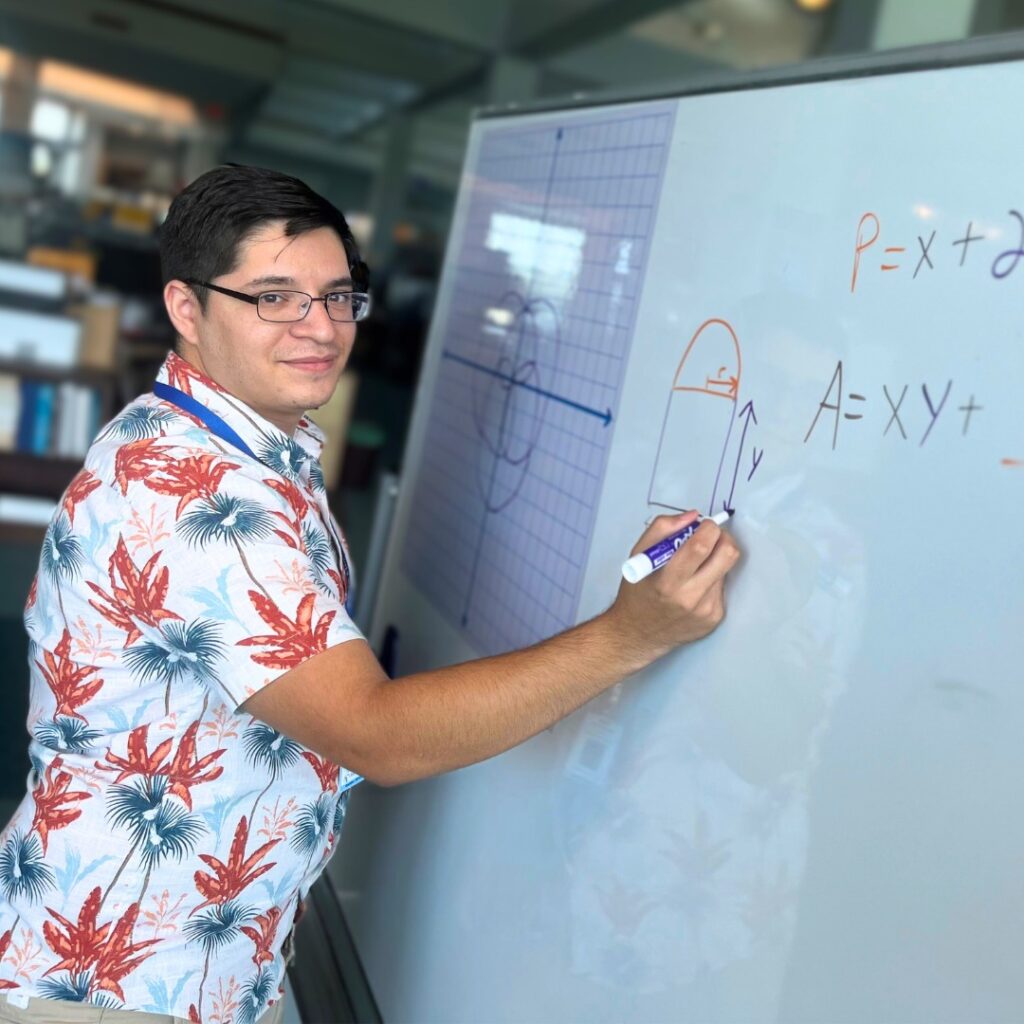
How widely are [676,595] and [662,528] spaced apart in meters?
0.08

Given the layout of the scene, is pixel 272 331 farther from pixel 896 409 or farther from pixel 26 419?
pixel 26 419

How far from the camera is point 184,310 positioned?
Answer: 1.29 meters

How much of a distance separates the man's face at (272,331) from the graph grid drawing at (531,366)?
32cm

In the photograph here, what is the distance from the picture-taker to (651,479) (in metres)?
1.22

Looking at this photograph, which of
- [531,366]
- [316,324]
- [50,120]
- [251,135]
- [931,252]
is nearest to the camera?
[931,252]

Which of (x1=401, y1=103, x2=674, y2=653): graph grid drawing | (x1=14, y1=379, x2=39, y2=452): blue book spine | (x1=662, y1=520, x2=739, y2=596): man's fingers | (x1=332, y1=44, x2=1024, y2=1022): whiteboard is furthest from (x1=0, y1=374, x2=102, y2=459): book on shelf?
(x1=662, y1=520, x2=739, y2=596): man's fingers

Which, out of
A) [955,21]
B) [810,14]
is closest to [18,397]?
[810,14]

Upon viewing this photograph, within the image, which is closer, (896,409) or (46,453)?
(896,409)

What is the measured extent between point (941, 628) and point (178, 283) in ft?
2.92

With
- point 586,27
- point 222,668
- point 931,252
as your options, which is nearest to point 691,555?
point 931,252

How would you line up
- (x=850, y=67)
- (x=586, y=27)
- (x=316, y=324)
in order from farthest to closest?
(x=586, y=27) < (x=316, y=324) < (x=850, y=67)

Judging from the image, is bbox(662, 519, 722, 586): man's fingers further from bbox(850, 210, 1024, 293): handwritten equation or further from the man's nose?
the man's nose

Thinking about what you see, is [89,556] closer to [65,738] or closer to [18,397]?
[65,738]

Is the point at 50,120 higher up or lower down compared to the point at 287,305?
higher up
